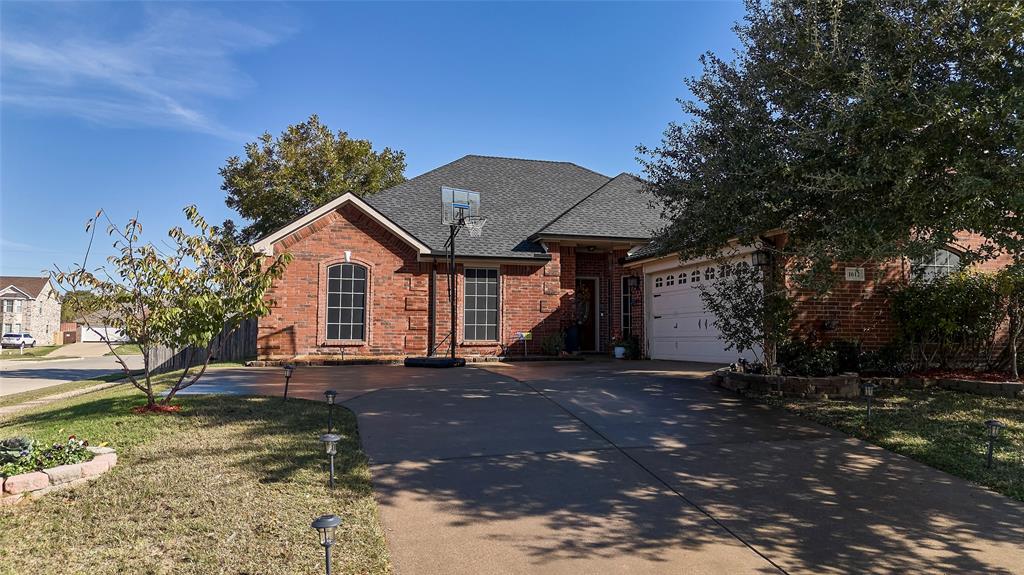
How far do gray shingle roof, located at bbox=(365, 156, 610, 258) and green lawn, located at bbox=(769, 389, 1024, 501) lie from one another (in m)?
9.44

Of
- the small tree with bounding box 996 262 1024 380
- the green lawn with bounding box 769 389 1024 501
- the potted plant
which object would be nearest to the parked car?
the potted plant

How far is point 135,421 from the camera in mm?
6648

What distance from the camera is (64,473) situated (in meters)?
4.83

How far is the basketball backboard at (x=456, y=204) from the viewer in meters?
14.7

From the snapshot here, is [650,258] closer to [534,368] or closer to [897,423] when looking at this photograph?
[534,368]

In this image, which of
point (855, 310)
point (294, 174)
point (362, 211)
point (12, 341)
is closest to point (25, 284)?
point (12, 341)

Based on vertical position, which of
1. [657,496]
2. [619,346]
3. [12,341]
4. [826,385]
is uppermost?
[619,346]

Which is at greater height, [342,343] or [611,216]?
[611,216]

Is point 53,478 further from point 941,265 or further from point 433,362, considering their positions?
point 941,265

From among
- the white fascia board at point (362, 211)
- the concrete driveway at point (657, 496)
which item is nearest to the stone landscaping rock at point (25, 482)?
the concrete driveway at point (657, 496)

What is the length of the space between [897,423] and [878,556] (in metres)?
3.95

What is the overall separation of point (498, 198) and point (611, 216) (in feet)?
12.1

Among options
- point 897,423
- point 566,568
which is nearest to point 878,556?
point 566,568

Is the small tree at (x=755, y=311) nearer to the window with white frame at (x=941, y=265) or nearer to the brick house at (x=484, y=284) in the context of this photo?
the brick house at (x=484, y=284)
